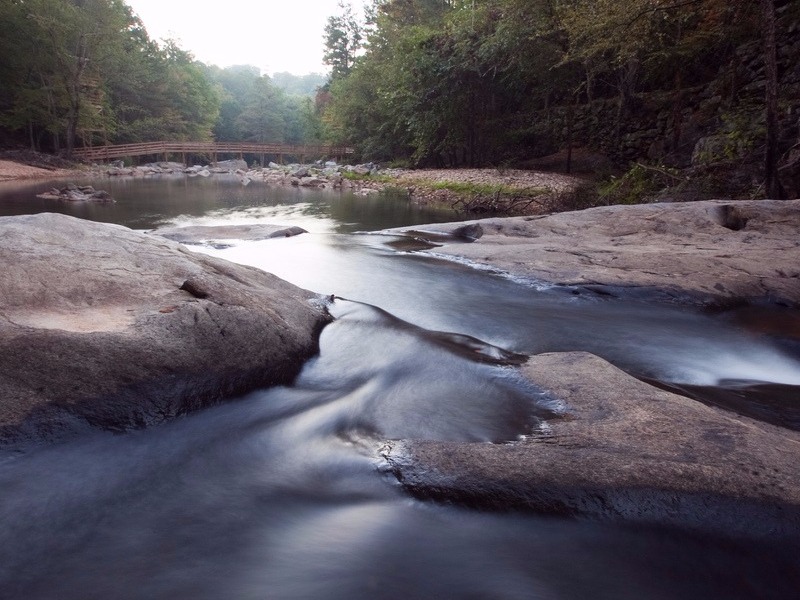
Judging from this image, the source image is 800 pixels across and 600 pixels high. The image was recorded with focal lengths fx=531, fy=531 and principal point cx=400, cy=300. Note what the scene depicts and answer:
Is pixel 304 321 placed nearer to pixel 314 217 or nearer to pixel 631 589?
pixel 631 589

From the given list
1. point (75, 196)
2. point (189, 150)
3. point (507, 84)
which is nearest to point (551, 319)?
point (75, 196)

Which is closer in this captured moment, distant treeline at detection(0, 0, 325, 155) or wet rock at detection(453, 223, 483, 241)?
wet rock at detection(453, 223, 483, 241)

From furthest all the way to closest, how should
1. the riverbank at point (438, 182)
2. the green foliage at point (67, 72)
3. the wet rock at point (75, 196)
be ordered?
the green foliage at point (67, 72), the wet rock at point (75, 196), the riverbank at point (438, 182)

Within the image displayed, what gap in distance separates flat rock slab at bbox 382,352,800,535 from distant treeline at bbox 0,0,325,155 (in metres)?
40.5

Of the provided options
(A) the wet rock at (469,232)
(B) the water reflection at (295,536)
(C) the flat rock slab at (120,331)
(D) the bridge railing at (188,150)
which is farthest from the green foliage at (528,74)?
(D) the bridge railing at (188,150)

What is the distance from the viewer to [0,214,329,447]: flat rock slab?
8.66 feet

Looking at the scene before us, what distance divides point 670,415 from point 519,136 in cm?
2593

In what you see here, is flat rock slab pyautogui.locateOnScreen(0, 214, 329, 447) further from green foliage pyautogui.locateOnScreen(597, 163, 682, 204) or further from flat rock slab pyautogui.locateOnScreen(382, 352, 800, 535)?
green foliage pyautogui.locateOnScreen(597, 163, 682, 204)

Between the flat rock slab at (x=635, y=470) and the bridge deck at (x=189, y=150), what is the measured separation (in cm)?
4194

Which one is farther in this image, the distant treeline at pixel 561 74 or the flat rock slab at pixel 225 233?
the distant treeline at pixel 561 74

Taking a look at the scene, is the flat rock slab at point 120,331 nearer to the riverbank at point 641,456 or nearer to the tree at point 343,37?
the riverbank at point 641,456

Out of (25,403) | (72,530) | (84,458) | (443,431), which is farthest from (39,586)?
(443,431)

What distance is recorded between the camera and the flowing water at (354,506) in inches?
74.5

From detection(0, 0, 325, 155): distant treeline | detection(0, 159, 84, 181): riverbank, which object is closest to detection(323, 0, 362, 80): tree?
detection(0, 0, 325, 155): distant treeline
